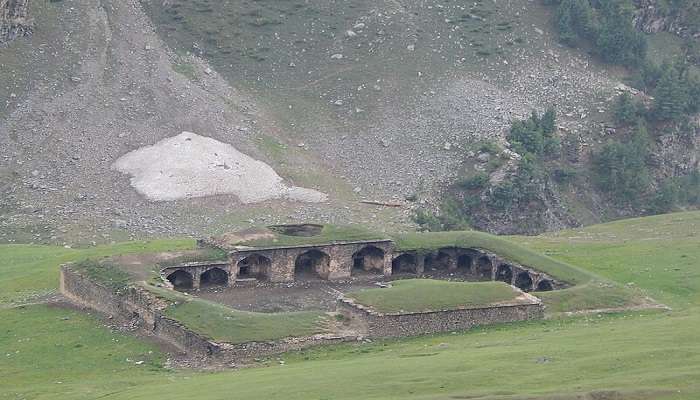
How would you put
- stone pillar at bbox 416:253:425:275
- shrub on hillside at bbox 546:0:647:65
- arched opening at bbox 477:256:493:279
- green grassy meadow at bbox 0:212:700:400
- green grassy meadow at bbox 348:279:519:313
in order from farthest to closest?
1. shrub on hillside at bbox 546:0:647:65
2. stone pillar at bbox 416:253:425:275
3. arched opening at bbox 477:256:493:279
4. green grassy meadow at bbox 348:279:519:313
5. green grassy meadow at bbox 0:212:700:400

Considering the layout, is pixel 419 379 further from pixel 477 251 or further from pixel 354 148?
pixel 354 148

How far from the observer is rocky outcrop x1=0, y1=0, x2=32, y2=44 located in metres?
124

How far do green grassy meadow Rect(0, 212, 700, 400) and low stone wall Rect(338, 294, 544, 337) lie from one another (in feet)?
2.32

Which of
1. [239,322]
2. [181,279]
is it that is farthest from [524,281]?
[239,322]

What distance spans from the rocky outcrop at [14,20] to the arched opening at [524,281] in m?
59.8

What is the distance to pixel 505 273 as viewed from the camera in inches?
3332

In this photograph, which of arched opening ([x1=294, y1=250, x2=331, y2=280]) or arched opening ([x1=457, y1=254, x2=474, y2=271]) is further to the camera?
arched opening ([x1=457, y1=254, x2=474, y2=271])

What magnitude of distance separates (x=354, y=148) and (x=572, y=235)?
100 ft

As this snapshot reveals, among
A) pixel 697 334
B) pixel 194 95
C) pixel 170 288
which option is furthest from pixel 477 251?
pixel 194 95

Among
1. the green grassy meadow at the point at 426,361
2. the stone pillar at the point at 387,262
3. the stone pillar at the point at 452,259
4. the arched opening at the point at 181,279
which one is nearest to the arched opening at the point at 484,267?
the stone pillar at the point at 452,259

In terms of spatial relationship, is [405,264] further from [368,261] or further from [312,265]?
[312,265]

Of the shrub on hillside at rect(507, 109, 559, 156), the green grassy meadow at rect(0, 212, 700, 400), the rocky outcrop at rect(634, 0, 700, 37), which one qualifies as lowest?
the green grassy meadow at rect(0, 212, 700, 400)

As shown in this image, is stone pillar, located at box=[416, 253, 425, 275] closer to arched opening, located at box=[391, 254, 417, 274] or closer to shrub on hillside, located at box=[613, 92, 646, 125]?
arched opening, located at box=[391, 254, 417, 274]

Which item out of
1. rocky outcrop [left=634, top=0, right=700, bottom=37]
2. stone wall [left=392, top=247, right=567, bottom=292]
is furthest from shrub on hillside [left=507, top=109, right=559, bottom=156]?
stone wall [left=392, top=247, right=567, bottom=292]
